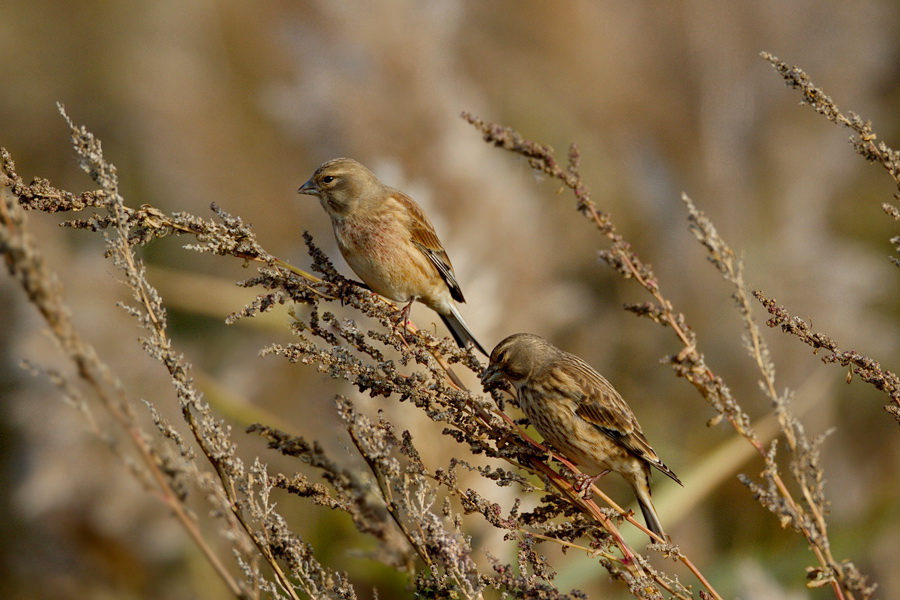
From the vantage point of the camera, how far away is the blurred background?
3.38 metres

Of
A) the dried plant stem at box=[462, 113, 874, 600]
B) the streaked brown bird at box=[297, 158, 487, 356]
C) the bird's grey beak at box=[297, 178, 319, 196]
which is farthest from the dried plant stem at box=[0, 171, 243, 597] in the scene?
the bird's grey beak at box=[297, 178, 319, 196]

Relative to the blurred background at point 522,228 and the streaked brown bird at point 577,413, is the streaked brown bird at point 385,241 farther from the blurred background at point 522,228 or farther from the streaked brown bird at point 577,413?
the streaked brown bird at point 577,413

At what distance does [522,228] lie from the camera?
4371mm

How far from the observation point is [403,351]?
2002mm

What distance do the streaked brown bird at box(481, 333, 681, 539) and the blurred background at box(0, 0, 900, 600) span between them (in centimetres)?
16

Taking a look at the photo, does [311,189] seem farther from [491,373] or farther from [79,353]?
[79,353]

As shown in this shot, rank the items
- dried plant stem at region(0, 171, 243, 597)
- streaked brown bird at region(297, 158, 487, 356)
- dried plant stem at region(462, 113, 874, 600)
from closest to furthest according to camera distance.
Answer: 1. dried plant stem at region(0, 171, 243, 597)
2. dried plant stem at region(462, 113, 874, 600)
3. streaked brown bird at region(297, 158, 487, 356)

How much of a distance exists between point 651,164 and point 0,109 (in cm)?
560

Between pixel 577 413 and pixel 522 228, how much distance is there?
165 centimetres

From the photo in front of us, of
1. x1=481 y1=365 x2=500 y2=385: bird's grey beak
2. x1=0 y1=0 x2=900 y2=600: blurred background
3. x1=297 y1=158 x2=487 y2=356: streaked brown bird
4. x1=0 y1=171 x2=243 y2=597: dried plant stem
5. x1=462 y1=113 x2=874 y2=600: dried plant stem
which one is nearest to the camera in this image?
x1=0 y1=171 x2=243 y2=597: dried plant stem

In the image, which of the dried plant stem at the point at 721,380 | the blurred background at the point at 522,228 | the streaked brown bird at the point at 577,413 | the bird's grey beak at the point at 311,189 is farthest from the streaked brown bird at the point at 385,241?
the dried plant stem at the point at 721,380

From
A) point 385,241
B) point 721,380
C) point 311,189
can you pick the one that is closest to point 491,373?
point 385,241

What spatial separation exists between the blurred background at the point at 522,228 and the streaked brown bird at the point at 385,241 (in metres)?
0.15

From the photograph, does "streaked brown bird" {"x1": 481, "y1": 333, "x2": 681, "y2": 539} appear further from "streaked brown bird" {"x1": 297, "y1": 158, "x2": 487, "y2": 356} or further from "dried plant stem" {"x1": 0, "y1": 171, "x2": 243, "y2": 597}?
"dried plant stem" {"x1": 0, "y1": 171, "x2": 243, "y2": 597}
